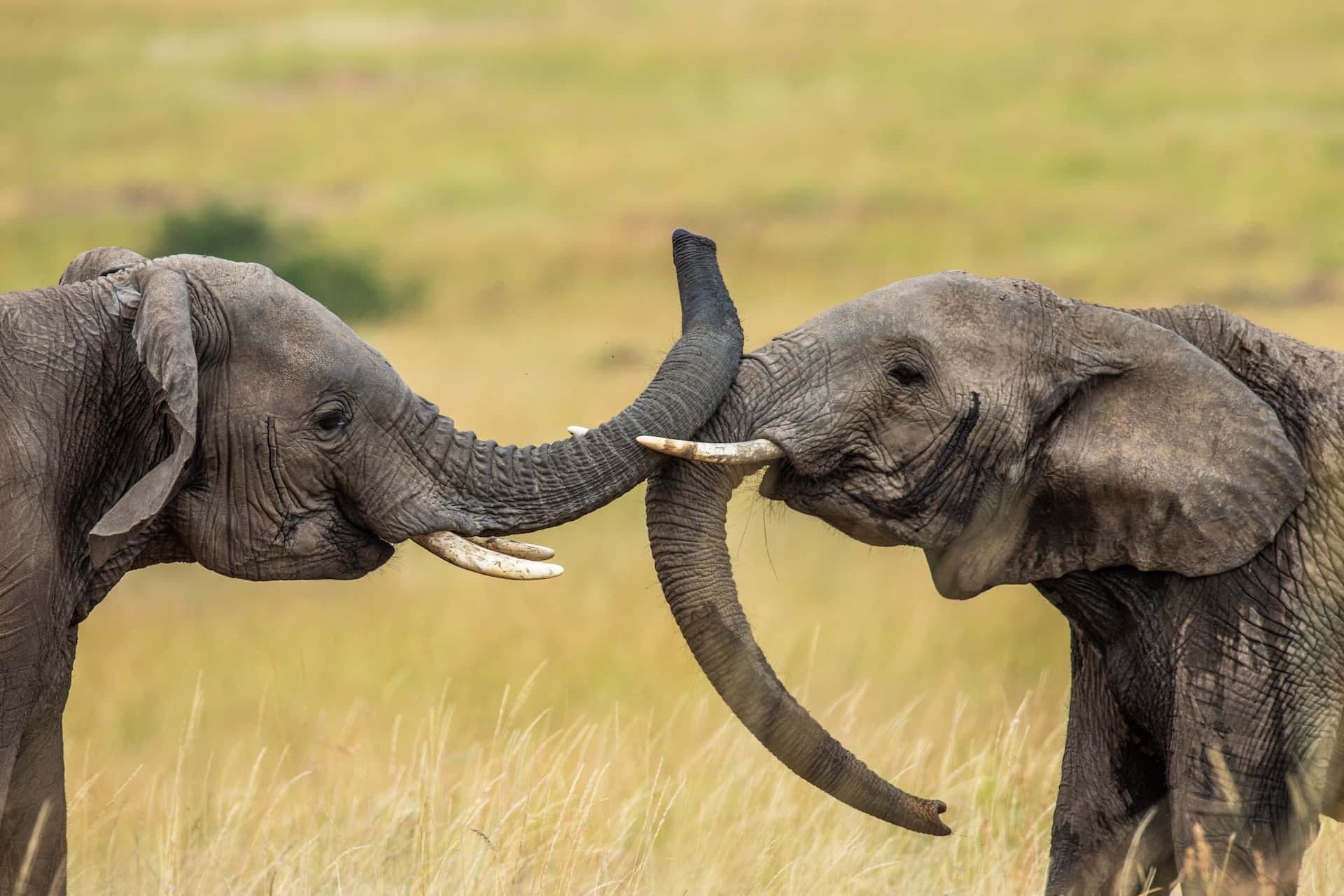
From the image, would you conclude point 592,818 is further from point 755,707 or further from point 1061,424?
point 1061,424

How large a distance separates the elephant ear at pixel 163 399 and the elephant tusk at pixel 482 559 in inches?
31.2

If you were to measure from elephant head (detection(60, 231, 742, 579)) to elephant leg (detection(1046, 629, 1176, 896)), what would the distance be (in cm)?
183

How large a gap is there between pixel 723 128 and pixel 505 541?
203 ft

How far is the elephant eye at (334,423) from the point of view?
6262mm

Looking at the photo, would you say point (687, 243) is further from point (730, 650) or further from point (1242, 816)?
point (1242, 816)

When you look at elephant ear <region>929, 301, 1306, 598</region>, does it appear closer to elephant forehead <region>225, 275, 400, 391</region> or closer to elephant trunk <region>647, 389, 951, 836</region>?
elephant trunk <region>647, 389, 951, 836</region>

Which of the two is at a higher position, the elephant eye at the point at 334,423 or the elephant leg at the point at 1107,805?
the elephant eye at the point at 334,423

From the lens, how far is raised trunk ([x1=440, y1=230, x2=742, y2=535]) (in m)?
6.34

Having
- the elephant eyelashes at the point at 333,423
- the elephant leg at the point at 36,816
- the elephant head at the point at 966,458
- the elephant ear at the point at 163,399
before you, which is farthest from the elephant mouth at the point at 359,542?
the elephant leg at the point at 36,816

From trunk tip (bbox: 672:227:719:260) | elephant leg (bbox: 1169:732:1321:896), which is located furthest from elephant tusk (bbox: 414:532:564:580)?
elephant leg (bbox: 1169:732:1321:896)

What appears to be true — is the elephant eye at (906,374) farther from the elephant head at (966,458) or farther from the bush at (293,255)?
the bush at (293,255)

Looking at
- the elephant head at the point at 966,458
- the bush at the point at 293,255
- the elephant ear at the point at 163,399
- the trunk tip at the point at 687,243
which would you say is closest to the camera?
the elephant ear at the point at 163,399

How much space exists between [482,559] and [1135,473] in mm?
2148

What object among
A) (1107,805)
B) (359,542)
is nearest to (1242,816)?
(1107,805)
